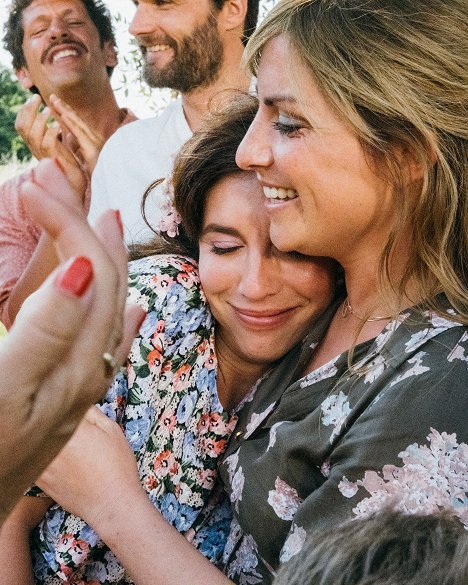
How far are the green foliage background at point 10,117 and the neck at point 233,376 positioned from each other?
1311 cm

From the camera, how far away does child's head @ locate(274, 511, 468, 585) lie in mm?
1083

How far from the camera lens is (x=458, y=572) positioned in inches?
42.2

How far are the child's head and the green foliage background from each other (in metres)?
14.6

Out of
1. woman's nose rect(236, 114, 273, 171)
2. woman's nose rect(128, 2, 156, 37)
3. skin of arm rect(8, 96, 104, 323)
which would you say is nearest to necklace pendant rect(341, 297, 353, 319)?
woman's nose rect(236, 114, 273, 171)

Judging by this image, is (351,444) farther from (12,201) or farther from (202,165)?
(12,201)

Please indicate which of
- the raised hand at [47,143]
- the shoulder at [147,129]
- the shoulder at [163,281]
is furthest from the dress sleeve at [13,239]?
the shoulder at [163,281]

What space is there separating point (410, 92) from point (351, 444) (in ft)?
2.68

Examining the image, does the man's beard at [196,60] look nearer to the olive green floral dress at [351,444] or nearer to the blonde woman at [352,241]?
the blonde woman at [352,241]

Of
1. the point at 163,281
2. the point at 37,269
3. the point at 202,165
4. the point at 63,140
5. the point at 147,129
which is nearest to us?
the point at 163,281

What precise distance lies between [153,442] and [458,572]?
4.90ft

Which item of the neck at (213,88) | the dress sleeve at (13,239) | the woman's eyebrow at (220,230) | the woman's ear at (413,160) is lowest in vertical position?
the dress sleeve at (13,239)

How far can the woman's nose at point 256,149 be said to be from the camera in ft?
7.77

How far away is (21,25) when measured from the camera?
5926mm

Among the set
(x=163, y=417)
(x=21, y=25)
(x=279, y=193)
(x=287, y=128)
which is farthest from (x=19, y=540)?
(x=21, y=25)
